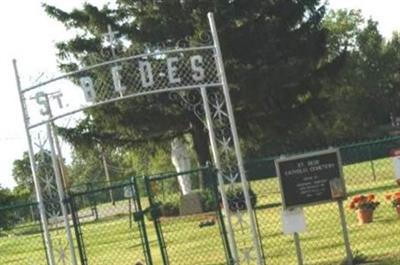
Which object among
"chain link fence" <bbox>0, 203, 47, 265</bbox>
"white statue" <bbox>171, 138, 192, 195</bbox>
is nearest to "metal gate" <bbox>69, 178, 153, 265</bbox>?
"chain link fence" <bbox>0, 203, 47, 265</bbox>

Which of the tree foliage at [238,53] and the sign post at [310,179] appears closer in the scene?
the sign post at [310,179]

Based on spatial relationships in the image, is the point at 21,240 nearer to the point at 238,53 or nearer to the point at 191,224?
the point at 191,224

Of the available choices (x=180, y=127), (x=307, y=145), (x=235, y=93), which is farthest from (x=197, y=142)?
(x=307, y=145)

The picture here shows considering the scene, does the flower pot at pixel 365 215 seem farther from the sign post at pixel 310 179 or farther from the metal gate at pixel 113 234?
the sign post at pixel 310 179

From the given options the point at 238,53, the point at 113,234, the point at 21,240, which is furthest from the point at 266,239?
the point at 21,240

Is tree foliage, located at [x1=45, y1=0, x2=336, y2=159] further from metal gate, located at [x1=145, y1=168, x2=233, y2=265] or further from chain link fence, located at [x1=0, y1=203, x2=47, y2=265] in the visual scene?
chain link fence, located at [x1=0, y1=203, x2=47, y2=265]

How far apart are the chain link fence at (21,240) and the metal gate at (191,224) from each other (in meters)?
3.41

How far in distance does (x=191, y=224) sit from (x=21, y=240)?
8.77 meters

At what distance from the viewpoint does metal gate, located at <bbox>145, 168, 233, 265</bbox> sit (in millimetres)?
11602

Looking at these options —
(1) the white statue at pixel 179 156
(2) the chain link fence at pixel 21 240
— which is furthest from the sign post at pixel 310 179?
(1) the white statue at pixel 179 156

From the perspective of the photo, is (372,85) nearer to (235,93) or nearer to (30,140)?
(235,93)

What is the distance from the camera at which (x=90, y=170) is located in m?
100

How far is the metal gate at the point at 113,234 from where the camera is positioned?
37.8 feet

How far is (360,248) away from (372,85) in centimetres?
6353
